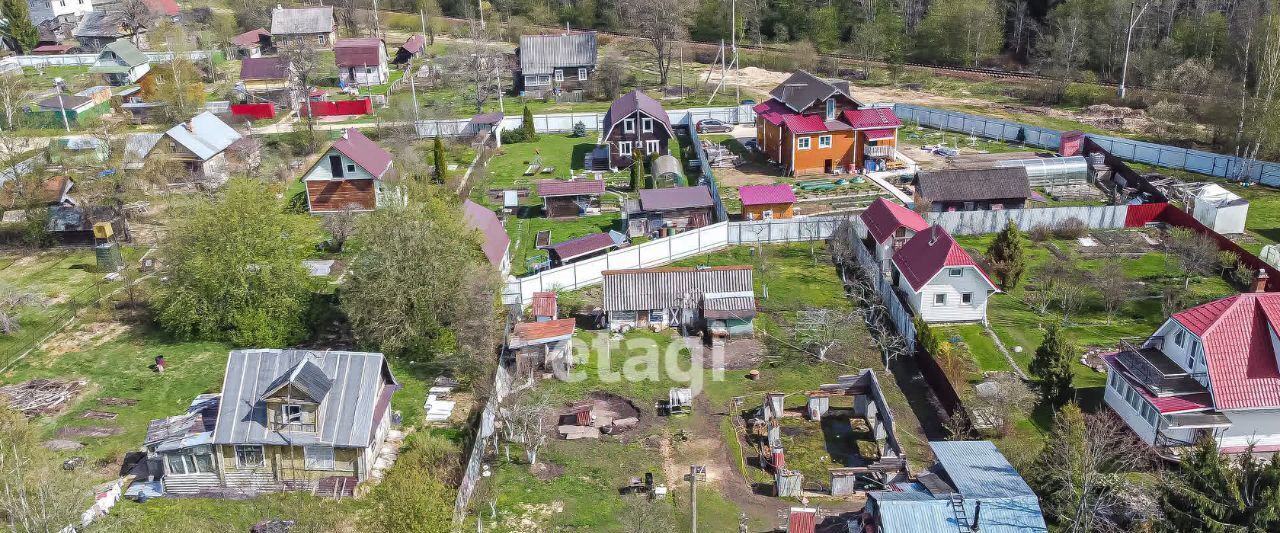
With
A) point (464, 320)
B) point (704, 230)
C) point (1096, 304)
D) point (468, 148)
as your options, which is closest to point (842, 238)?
point (704, 230)

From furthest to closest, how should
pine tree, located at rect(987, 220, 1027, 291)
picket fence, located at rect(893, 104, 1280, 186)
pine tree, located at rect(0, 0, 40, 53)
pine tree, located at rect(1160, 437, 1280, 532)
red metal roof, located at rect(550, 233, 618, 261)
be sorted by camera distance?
pine tree, located at rect(0, 0, 40, 53), picket fence, located at rect(893, 104, 1280, 186), red metal roof, located at rect(550, 233, 618, 261), pine tree, located at rect(987, 220, 1027, 291), pine tree, located at rect(1160, 437, 1280, 532)

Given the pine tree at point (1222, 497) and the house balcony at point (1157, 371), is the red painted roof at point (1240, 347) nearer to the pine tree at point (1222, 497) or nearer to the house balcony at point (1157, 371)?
the house balcony at point (1157, 371)

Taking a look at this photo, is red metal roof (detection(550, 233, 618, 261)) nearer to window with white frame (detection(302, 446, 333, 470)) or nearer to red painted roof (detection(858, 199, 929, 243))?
red painted roof (detection(858, 199, 929, 243))

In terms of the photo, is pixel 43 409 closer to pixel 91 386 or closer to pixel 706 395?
pixel 91 386

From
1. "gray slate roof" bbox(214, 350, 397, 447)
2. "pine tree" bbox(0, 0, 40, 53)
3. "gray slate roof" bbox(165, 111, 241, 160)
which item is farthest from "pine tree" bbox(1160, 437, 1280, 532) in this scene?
"pine tree" bbox(0, 0, 40, 53)

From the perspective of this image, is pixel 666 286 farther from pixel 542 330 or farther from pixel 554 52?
pixel 554 52

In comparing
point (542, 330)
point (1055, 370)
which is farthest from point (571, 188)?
point (1055, 370)
